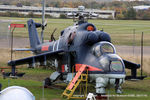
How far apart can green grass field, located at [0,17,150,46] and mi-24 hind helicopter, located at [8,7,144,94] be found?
1994cm

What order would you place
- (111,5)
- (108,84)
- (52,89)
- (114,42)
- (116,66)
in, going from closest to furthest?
(116,66) < (108,84) < (52,89) < (114,42) < (111,5)

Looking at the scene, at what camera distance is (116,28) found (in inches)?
2062

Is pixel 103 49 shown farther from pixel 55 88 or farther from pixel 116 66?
pixel 55 88

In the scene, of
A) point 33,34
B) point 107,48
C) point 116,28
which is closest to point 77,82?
point 107,48

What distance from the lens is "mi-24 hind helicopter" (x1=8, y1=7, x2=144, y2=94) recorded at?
21188 millimetres

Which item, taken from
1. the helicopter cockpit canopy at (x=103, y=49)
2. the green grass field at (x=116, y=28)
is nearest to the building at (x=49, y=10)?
the green grass field at (x=116, y=28)

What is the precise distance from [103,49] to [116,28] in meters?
30.8

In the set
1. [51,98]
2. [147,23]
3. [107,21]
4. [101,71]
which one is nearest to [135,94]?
[101,71]

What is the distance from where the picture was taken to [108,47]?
2198 centimetres

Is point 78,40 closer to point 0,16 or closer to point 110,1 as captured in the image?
point 0,16

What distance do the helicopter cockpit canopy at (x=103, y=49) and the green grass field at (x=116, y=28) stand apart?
909 inches

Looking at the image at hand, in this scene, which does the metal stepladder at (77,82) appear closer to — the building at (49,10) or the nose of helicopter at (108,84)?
the nose of helicopter at (108,84)

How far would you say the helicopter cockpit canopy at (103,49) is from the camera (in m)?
21.8

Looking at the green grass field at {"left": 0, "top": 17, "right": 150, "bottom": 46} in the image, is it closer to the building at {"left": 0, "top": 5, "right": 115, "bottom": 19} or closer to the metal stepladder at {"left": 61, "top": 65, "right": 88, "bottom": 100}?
the building at {"left": 0, "top": 5, "right": 115, "bottom": 19}
